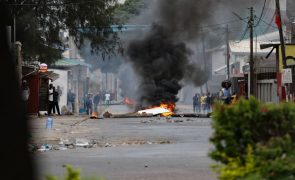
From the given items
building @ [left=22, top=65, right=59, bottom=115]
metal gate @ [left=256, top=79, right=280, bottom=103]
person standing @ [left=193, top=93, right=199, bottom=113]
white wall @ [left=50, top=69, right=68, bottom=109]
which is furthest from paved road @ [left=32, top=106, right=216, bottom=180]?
person standing @ [left=193, top=93, right=199, bottom=113]

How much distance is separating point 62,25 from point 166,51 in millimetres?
7290

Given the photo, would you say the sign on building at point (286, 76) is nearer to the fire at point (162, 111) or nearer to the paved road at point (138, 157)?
the fire at point (162, 111)

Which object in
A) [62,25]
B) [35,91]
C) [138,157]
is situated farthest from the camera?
[62,25]

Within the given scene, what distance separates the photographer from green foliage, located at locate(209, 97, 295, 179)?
506 centimetres

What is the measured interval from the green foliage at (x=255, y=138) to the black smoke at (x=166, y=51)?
38257mm

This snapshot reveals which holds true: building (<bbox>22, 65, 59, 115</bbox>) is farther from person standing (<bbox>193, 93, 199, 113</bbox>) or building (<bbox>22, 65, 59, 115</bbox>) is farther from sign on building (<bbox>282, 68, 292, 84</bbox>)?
person standing (<bbox>193, 93, 199, 113</bbox>)

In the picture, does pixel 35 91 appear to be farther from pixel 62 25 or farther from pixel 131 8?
pixel 131 8

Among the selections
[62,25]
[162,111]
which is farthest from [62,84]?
[162,111]

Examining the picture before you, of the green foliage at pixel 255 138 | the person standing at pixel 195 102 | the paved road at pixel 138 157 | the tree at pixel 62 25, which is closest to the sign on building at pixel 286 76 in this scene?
the paved road at pixel 138 157

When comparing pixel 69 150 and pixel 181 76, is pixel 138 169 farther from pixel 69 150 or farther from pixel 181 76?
pixel 181 76

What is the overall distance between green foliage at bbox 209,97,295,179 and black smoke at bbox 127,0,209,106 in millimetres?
38257

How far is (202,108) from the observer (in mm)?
63031

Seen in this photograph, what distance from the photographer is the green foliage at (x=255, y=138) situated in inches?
199

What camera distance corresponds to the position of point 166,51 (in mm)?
46375
